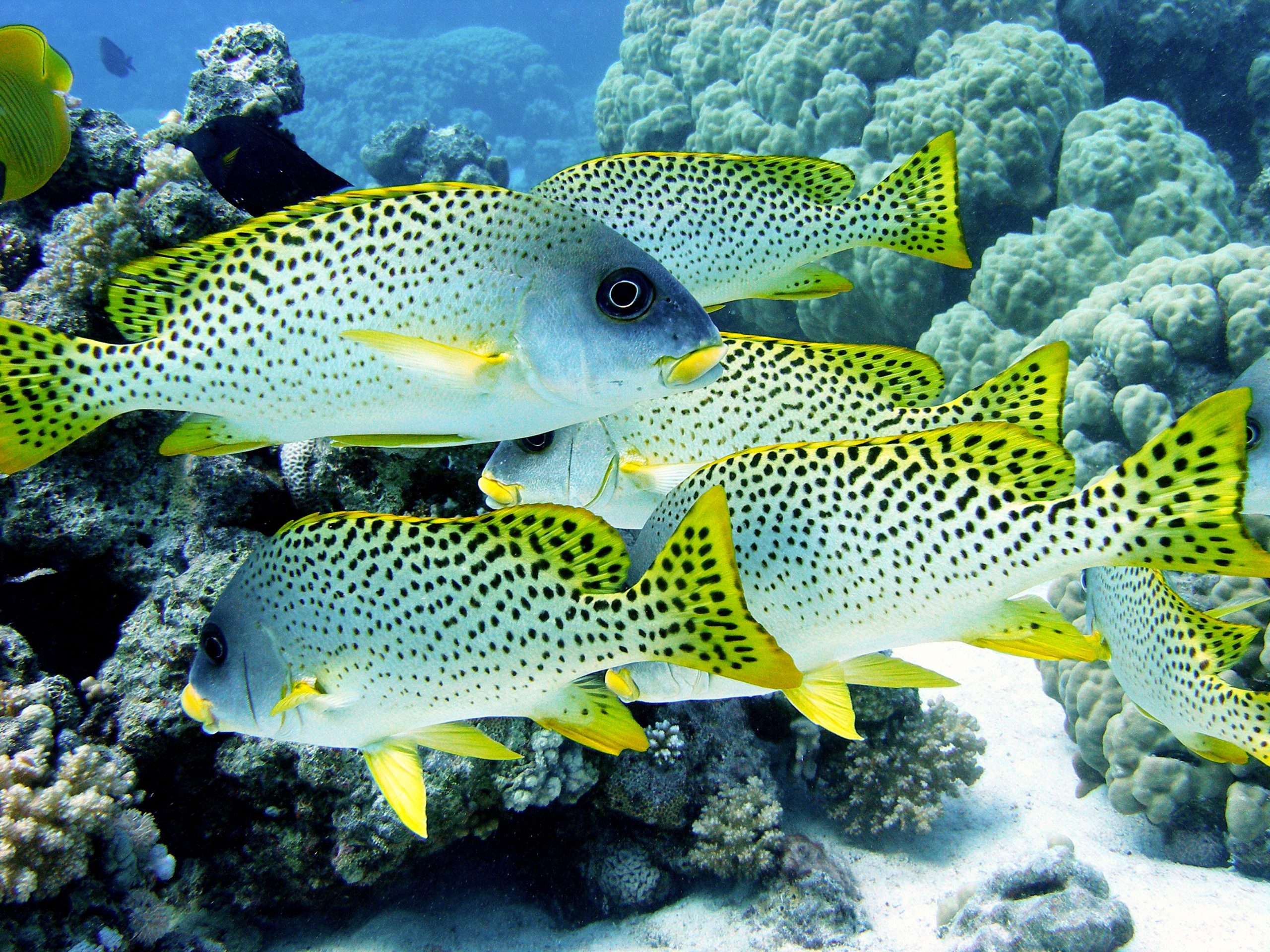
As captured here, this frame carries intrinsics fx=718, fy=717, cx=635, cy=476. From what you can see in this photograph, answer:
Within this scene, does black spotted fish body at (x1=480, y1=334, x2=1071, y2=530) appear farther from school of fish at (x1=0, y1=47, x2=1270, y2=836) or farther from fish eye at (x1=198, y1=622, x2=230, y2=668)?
fish eye at (x1=198, y1=622, x2=230, y2=668)

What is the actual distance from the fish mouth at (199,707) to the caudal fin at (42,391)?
0.79 metres

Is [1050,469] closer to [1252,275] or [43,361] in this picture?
[43,361]

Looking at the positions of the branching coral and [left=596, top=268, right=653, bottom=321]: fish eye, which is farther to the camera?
the branching coral

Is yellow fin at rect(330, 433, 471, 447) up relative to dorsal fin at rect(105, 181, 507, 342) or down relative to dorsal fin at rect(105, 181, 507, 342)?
down

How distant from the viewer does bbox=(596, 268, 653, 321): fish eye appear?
183cm

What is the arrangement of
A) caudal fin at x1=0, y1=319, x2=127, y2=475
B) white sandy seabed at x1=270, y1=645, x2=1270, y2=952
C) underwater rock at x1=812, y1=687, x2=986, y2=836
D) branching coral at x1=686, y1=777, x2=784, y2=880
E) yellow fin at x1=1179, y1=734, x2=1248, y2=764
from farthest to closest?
1. underwater rock at x1=812, y1=687, x2=986, y2=836
2. branching coral at x1=686, y1=777, x2=784, y2=880
3. white sandy seabed at x1=270, y1=645, x2=1270, y2=952
4. yellow fin at x1=1179, y1=734, x2=1248, y2=764
5. caudal fin at x1=0, y1=319, x2=127, y2=475

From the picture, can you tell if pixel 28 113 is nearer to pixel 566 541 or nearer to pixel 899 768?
pixel 566 541

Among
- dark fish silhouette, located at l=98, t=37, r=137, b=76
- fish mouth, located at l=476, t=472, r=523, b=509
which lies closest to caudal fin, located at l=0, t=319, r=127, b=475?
fish mouth, located at l=476, t=472, r=523, b=509

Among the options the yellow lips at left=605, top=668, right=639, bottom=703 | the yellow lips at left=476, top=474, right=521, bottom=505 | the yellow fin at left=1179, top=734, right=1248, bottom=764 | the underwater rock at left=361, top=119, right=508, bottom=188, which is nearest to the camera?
the yellow lips at left=605, top=668, right=639, bottom=703

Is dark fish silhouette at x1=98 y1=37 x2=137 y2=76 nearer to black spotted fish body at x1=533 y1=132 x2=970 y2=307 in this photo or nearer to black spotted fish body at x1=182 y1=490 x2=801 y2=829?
black spotted fish body at x1=533 y1=132 x2=970 y2=307

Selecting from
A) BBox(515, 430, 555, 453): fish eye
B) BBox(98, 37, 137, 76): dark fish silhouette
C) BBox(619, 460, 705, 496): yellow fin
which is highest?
BBox(98, 37, 137, 76): dark fish silhouette

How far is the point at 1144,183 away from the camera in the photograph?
979 centimetres

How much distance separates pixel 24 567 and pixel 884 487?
4.96m

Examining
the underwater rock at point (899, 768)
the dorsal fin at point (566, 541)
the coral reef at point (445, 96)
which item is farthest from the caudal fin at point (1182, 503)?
the coral reef at point (445, 96)
